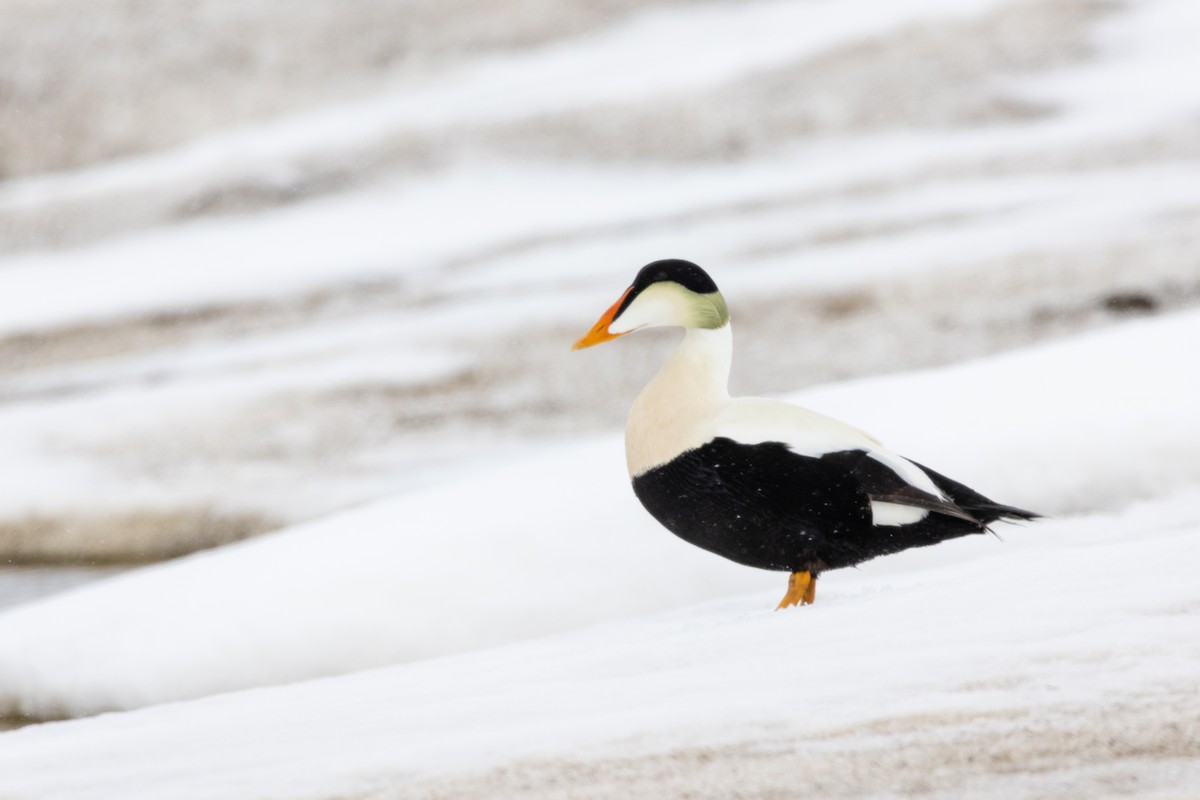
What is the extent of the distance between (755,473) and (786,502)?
6 centimetres

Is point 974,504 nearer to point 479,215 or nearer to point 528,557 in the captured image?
point 528,557

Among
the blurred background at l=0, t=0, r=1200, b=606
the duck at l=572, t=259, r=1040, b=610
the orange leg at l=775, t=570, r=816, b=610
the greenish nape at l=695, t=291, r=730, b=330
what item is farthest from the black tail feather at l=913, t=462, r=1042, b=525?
the blurred background at l=0, t=0, r=1200, b=606

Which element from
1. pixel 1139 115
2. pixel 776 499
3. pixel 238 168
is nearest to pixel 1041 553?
pixel 776 499

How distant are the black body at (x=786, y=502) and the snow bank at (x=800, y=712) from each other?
0.08 meters

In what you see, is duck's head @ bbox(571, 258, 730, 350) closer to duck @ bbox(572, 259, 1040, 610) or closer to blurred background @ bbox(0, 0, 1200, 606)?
duck @ bbox(572, 259, 1040, 610)

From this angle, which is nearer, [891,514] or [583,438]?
[891,514]

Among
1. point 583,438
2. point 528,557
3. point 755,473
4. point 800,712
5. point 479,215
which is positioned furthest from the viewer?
point 479,215

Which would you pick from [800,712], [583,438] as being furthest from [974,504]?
[583,438]

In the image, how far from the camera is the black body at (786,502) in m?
1.66

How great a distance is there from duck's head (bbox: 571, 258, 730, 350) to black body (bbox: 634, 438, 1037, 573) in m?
0.18

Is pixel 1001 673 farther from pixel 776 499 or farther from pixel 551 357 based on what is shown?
pixel 551 357

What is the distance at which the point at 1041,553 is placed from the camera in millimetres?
1830

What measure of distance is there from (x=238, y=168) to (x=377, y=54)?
2.78ft

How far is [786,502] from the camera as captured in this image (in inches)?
65.3
